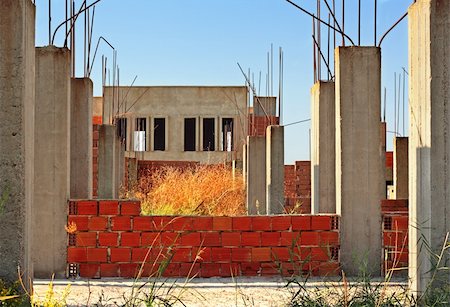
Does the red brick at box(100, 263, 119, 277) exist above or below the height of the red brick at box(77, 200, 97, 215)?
below

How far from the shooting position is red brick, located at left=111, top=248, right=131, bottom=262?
779 centimetres

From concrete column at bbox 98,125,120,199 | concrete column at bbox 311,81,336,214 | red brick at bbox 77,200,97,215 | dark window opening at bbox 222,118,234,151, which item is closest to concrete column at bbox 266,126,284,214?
concrete column at bbox 98,125,120,199

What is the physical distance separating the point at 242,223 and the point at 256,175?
295 inches

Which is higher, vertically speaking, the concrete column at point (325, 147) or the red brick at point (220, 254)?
the concrete column at point (325, 147)

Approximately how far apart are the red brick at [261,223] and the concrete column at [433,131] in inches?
105

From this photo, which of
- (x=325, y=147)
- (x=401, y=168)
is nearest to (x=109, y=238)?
(x=325, y=147)

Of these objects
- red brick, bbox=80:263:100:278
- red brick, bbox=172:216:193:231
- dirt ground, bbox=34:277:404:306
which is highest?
red brick, bbox=172:216:193:231

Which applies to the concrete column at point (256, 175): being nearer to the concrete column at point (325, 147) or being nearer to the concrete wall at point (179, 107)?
the concrete column at point (325, 147)

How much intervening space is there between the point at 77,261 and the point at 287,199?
8824 millimetres

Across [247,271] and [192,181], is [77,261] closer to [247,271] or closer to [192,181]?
[247,271]

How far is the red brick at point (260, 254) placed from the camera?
310 inches

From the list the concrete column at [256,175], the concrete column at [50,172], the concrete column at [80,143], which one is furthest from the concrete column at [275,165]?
the concrete column at [50,172]

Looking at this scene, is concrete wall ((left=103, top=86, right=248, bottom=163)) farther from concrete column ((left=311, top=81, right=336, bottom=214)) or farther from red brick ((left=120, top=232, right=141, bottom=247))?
red brick ((left=120, top=232, right=141, bottom=247))

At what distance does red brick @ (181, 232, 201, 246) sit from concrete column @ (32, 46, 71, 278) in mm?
1226
